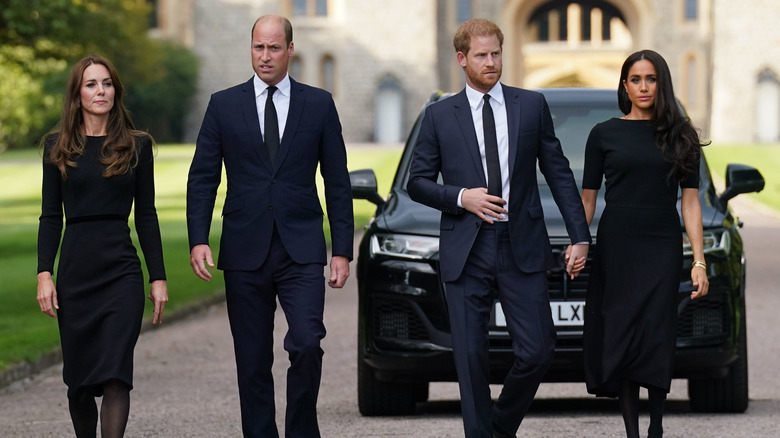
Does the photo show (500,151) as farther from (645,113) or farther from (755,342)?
(755,342)

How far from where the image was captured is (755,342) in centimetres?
1202

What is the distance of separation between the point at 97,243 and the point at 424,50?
5516cm

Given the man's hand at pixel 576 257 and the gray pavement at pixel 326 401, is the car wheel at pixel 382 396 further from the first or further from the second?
the man's hand at pixel 576 257

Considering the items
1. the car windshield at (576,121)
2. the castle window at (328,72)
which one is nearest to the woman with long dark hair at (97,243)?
the car windshield at (576,121)

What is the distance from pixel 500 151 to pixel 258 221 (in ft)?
3.33

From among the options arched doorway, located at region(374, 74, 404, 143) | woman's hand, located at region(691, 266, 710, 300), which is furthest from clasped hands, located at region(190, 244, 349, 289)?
arched doorway, located at region(374, 74, 404, 143)

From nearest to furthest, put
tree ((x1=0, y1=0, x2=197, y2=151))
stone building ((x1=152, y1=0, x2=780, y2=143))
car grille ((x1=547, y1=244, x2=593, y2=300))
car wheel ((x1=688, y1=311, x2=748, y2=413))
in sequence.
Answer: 1. car grille ((x1=547, y1=244, x2=593, y2=300))
2. car wheel ((x1=688, y1=311, x2=748, y2=413))
3. tree ((x1=0, y1=0, x2=197, y2=151))
4. stone building ((x1=152, y1=0, x2=780, y2=143))

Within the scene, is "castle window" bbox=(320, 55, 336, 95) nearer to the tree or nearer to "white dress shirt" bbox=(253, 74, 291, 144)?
the tree

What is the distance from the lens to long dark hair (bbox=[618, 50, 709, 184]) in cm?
621

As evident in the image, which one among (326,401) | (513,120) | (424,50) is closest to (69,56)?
(326,401)

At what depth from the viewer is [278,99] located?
20.2ft

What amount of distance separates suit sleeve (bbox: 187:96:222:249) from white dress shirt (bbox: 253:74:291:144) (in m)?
0.17

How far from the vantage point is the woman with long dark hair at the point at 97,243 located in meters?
5.70

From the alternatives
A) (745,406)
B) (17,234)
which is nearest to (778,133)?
(17,234)
